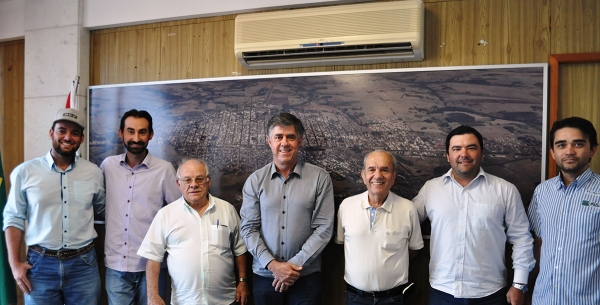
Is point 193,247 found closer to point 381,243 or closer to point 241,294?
point 241,294

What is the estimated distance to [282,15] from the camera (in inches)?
120

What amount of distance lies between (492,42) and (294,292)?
2.06 m

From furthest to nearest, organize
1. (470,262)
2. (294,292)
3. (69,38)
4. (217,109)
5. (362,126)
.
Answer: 1. (69,38)
2. (217,109)
3. (362,126)
4. (294,292)
5. (470,262)

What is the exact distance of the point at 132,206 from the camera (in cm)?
297

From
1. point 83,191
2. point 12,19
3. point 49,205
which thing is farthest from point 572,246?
point 12,19

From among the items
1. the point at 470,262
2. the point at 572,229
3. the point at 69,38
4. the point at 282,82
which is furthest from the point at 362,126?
the point at 69,38

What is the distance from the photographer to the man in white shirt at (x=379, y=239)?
238 centimetres

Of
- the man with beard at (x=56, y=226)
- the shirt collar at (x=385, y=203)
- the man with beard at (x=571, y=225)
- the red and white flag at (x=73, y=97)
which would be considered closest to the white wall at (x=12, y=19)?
the red and white flag at (x=73, y=97)

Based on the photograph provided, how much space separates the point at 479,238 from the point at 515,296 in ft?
1.21

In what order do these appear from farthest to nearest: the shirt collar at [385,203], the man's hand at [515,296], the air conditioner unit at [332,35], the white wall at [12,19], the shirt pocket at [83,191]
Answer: the white wall at [12,19] → the shirt pocket at [83,191] → the air conditioner unit at [332,35] → the shirt collar at [385,203] → the man's hand at [515,296]

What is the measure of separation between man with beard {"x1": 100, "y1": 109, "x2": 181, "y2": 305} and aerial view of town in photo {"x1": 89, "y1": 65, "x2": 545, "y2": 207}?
0.40 metres

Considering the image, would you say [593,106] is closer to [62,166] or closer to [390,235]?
[390,235]

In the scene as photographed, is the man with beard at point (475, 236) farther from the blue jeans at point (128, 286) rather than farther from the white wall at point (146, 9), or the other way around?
the blue jeans at point (128, 286)

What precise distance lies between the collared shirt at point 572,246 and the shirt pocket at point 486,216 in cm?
24
